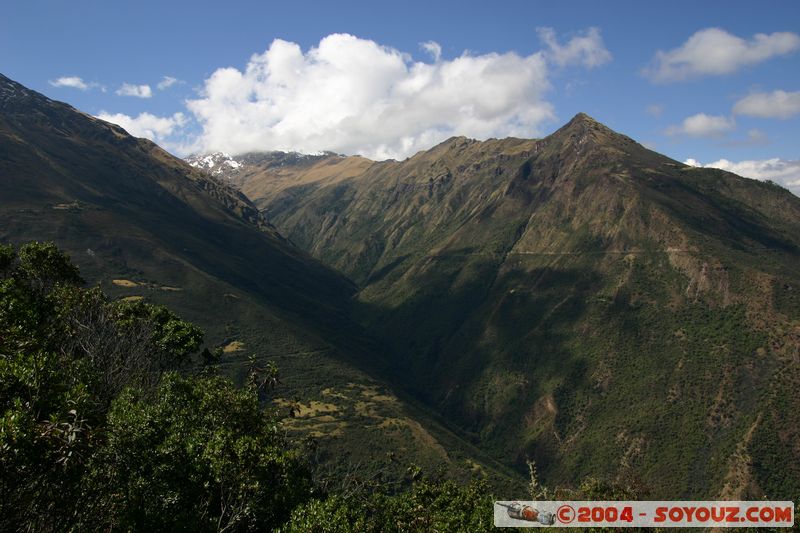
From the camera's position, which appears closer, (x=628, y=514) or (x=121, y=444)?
(x=121, y=444)

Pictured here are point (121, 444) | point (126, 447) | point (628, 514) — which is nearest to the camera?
point (121, 444)

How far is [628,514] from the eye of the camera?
4194 cm

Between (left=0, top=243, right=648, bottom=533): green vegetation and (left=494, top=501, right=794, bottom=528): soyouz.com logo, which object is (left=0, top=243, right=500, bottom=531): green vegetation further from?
(left=494, top=501, right=794, bottom=528): soyouz.com logo

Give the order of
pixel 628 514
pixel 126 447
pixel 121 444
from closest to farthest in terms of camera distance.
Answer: pixel 121 444
pixel 126 447
pixel 628 514

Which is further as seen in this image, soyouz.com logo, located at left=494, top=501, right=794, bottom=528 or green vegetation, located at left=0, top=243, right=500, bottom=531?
soyouz.com logo, located at left=494, top=501, right=794, bottom=528

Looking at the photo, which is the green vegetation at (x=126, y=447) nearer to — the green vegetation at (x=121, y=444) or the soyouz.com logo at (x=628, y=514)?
the green vegetation at (x=121, y=444)

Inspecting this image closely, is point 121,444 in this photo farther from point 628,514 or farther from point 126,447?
point 628,514

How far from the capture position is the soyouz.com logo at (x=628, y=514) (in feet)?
125

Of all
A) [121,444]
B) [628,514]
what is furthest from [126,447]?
[628,514]

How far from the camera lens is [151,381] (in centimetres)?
6316

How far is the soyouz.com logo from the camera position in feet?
125

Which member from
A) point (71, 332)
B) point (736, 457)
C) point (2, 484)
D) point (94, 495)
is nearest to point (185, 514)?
point (94, 495)

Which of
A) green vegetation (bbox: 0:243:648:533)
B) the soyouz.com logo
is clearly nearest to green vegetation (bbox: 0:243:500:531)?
green vegetation (bbox: 0:243:648:533)

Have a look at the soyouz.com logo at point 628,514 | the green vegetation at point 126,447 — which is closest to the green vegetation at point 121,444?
the green vegetation at point 126,447
